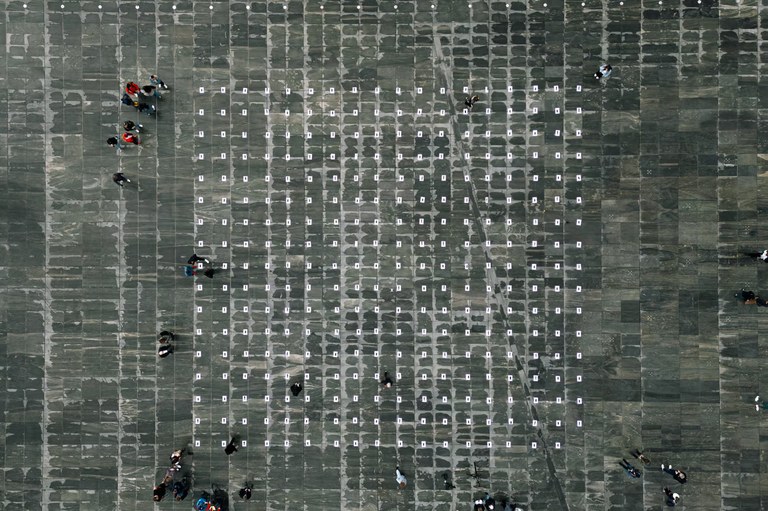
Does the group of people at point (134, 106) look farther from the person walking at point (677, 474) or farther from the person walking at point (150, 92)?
the person walking at point (677, 474)

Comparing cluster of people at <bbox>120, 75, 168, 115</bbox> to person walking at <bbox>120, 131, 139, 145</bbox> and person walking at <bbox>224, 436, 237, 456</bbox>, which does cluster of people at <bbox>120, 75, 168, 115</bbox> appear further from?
person walking at <bbox>224, 436, 237, 456</bbox>

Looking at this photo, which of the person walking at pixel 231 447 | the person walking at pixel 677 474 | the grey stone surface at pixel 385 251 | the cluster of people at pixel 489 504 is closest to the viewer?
the person walking at pixel 677 474

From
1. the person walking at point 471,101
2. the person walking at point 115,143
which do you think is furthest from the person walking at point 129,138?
the person walking at point 471,101

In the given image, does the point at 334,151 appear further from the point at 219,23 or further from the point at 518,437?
the point at 518,437

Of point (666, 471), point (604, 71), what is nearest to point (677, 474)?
point (666, 471)

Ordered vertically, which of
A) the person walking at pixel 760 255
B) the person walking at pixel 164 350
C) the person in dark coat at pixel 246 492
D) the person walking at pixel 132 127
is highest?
the person walking at pixel 132 127

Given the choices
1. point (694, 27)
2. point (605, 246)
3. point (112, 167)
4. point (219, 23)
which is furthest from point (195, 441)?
point (694, 27)
